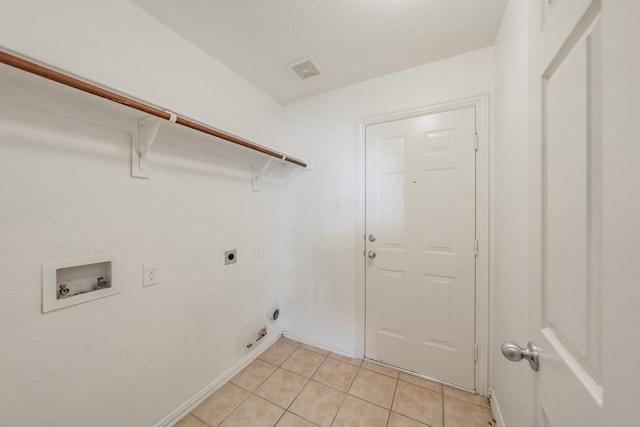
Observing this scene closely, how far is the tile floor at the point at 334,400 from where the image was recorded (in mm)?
1391

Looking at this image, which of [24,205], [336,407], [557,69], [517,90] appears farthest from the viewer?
[336,407]

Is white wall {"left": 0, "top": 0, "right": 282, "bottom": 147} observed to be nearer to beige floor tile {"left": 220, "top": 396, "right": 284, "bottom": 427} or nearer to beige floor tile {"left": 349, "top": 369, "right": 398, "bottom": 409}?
beige floor tile {"left": 220, "top": 396, "right": 284, "bottom": 427}

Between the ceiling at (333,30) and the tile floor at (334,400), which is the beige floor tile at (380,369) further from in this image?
the ceiling at (333,30)

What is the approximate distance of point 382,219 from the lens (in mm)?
1884

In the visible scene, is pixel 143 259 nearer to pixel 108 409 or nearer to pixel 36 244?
pixel 36 244

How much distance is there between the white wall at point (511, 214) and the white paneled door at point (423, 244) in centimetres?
16

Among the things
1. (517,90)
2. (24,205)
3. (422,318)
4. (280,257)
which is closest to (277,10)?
(517,90)

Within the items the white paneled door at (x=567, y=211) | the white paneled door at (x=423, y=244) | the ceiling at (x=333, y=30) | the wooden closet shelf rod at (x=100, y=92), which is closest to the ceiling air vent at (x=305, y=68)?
the ceiling at (x=333, y=30)

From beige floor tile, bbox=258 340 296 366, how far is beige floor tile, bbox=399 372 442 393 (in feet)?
3.25

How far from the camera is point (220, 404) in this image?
4.98 feet

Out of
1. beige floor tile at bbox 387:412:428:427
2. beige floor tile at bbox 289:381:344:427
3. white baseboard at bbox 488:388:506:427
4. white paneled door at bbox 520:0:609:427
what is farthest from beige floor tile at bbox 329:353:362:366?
white paneled door at bbox 520:0:609:427

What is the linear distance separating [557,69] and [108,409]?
7.24 ft

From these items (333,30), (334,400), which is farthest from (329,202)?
(334,400)

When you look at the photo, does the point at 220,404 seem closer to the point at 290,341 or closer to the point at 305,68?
the point at 290,341
